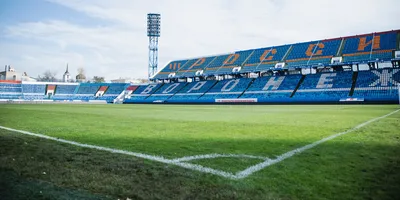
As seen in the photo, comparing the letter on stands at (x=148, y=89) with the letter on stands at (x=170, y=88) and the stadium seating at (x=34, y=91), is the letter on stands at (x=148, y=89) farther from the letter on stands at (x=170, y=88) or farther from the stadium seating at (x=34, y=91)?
the stadium seating at (x=34, y=91)

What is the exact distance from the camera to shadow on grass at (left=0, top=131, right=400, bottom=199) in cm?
270

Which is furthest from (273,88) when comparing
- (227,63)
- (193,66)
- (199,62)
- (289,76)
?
(193,66)

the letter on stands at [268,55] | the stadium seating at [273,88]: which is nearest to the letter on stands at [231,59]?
the letter on stands at [268,55]

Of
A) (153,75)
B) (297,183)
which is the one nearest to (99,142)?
(297,183)

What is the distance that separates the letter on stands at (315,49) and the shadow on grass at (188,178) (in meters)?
42.3

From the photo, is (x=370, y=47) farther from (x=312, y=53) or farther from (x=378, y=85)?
(x=312, y=53)

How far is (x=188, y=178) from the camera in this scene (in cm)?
321

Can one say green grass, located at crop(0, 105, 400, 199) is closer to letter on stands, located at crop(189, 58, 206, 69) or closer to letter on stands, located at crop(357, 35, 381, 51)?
letter on stands, located at crop(357, 35, 381, 51)

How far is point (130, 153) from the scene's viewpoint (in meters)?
4.63

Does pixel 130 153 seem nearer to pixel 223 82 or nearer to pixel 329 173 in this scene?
pixel 329 173

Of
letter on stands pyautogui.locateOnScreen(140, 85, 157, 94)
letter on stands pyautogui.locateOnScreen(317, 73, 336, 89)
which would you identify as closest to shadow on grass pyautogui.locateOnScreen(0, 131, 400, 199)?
letter on stands pyautogui.locateOnScreen(317, 73, 336, 89)

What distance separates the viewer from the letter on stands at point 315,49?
139 feet

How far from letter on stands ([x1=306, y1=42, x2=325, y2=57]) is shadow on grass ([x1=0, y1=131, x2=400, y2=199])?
139ft

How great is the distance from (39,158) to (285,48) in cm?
4926
